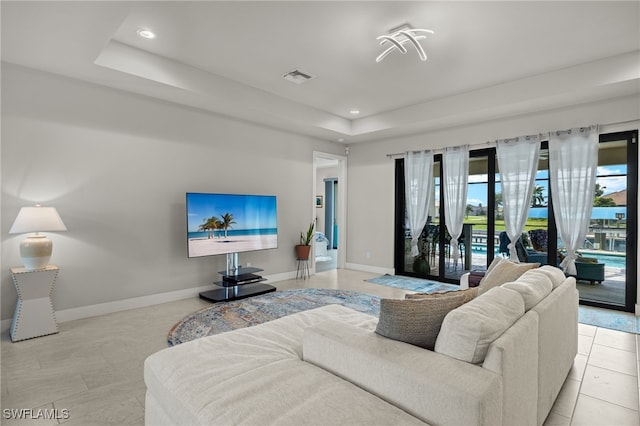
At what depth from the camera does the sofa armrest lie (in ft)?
3.87

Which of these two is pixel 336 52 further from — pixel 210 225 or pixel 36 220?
pixel 36 220

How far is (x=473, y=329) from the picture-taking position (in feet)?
4.59

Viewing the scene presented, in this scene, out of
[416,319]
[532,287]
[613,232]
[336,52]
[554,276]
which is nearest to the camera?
[416,319]

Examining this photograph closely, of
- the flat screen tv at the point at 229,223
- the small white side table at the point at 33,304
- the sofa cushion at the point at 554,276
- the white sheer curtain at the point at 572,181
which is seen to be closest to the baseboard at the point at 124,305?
the small white side table at the point at 33,304

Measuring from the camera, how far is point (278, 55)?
3.69 metres

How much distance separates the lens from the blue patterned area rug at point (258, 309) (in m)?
3.43

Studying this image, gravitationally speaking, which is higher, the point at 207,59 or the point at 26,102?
the point at 207,59

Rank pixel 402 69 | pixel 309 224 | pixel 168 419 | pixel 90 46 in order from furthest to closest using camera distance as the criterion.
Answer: pixel 309 224
pixel 402 69
pixel 90 46
pixel 168 419

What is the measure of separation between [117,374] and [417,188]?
16.5 ft

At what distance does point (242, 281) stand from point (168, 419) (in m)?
3.16

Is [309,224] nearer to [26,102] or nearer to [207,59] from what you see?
[207,59]

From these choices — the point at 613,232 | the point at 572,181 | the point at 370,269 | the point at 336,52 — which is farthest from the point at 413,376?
the point at 370,269

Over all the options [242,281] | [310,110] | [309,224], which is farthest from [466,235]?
[242,281]

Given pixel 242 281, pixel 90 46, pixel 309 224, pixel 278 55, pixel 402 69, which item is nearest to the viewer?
pixel 90 46
